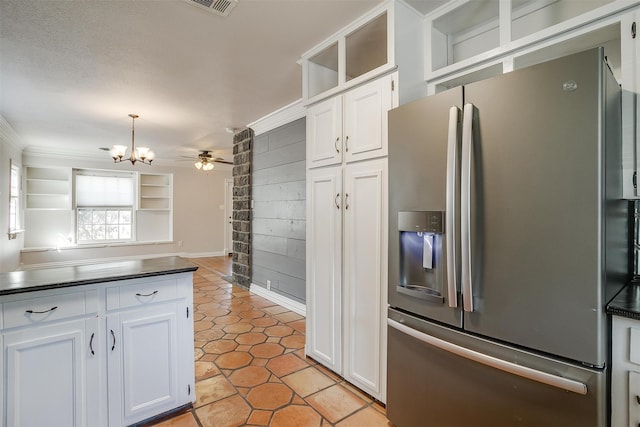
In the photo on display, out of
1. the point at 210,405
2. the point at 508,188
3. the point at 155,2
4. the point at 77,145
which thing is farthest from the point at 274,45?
the point at 77,145

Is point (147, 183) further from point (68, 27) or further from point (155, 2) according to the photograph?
point (155, 2)

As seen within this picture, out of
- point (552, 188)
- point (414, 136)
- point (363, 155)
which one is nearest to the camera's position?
point (552, 188)

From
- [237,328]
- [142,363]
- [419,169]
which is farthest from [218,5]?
[237,328]

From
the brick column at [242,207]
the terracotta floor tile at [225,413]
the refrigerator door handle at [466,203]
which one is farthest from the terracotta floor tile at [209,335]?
the refrigerator door handle at [466,203]

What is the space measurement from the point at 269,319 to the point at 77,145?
559cm

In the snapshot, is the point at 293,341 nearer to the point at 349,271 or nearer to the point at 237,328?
the point at 237,328

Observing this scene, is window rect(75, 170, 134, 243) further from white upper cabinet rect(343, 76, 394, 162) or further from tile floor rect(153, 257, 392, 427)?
white upper cabinet rect(343, 76, 394, 162)

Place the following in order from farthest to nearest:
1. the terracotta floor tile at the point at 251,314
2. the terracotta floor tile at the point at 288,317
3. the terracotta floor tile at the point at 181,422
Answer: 1. the terracotta floor tile at the point at 251,314
2. the terracotta floor tile at the point at 288,317
3. the terracotta floor tile at the point at 181,422

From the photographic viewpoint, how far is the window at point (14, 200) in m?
5.07

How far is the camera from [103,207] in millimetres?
7109

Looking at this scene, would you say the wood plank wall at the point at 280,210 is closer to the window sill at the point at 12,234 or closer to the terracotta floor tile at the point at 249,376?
the terracotta floor tile at the point at 249,376

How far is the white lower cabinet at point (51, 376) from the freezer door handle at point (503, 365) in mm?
1694

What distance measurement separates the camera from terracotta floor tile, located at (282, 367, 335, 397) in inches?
84.6

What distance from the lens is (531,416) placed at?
44.9 inches
